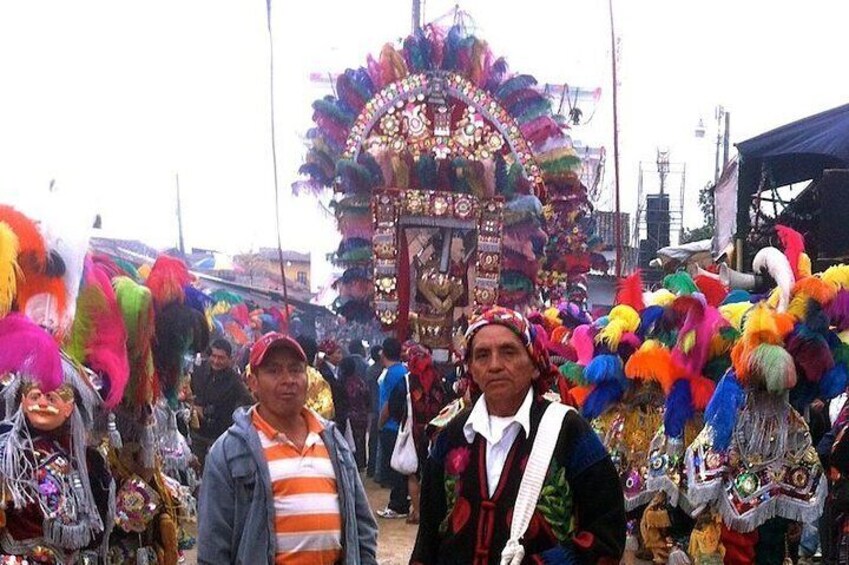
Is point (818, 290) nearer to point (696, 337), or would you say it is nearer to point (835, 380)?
point (835, 380)

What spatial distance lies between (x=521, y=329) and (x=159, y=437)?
291 cm

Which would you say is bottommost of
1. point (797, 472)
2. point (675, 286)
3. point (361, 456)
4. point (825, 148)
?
point (361, 456)

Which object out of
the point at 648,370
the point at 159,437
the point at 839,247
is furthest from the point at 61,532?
the point at 839,247

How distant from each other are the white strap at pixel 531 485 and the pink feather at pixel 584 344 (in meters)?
4.08

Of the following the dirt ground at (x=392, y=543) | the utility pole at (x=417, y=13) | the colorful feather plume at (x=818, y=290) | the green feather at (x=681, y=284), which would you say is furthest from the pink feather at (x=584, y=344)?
the utility pole at (x=417, y=13)

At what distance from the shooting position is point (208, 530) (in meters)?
3.09

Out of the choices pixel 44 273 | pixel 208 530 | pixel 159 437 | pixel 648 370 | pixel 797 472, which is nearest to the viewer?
pixel 208 530

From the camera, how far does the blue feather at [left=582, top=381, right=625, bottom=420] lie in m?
6.60

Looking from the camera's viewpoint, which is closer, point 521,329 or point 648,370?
point 521,329

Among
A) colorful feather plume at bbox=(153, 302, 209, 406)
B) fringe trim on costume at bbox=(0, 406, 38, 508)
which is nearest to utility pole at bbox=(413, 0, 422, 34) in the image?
colorful feather plume at bbox=(153, 302, 209, 406)

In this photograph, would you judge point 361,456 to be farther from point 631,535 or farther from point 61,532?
point 61,532

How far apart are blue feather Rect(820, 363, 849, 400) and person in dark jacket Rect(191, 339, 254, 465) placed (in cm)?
493

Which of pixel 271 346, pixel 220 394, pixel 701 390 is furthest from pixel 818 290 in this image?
pixel 220 394

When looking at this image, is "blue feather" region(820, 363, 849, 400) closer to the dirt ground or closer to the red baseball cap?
the red baseball cap
